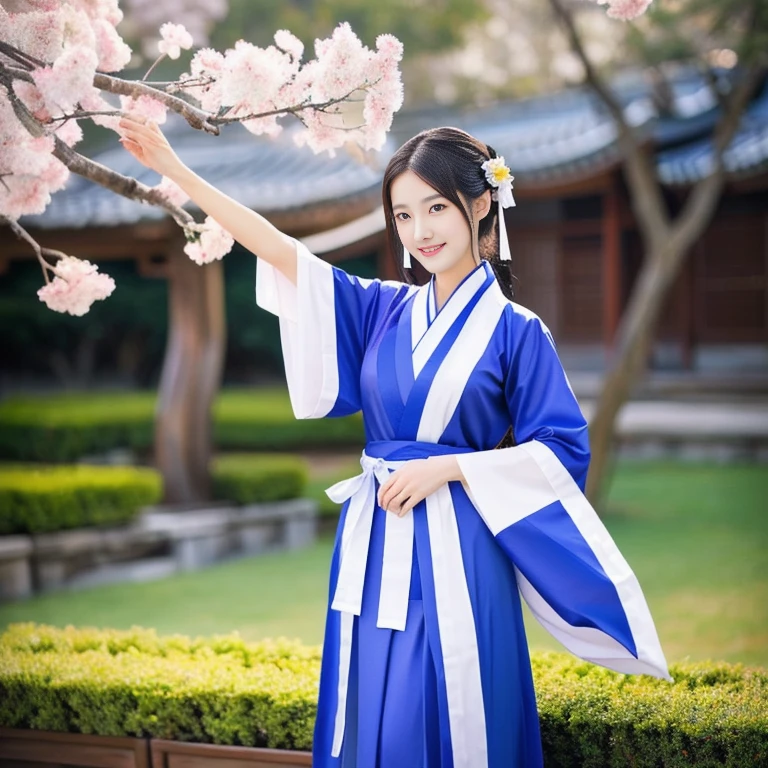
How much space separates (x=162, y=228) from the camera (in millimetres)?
8250

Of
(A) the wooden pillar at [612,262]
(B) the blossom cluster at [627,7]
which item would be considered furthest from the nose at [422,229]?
(A) the wooden pillar at [612,262]

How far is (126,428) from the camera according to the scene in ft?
40.0

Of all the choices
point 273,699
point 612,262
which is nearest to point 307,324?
point 273,699

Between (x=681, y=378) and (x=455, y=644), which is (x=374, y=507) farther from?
(x=681, y=378)

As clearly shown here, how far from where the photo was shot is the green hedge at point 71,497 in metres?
7.19

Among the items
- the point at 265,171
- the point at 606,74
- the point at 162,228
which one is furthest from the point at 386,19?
the point at 162,228

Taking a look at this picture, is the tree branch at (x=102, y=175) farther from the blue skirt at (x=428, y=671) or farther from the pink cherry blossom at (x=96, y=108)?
the blue skirt at (x=428, y=671)

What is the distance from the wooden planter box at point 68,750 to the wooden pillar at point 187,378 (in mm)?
5358

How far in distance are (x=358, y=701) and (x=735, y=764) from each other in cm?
97

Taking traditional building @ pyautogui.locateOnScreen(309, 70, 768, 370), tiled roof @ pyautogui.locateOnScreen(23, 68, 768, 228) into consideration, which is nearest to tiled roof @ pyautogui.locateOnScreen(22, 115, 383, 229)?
tiled roof @ pyautogui.locateOnScreen(23, 68, 768, 228)

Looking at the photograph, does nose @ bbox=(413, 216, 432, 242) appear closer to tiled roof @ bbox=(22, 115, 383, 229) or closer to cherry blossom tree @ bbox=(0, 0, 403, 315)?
cherry blossom tree @ bbox=(0, 0, 403, 315)

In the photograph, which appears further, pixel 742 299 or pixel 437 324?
pixel 742 299

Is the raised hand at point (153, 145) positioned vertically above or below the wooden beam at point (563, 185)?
below

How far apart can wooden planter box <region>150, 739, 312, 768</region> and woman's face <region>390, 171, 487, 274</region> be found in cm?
143
